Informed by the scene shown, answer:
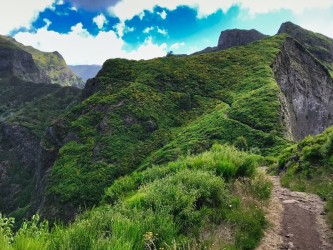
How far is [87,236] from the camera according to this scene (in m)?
7.83

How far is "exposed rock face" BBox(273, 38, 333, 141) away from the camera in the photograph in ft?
333

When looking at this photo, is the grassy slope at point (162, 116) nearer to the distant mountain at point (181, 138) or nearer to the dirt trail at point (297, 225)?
the distant mountain at point (181, 138)

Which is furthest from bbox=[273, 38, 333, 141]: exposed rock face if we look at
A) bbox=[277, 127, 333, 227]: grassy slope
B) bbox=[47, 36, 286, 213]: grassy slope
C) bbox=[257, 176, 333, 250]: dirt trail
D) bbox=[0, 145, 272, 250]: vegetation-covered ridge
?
bbox=[0, 145, 272, 250]: vegetation-covered ridge

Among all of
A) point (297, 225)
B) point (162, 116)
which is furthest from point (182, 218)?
point (162, 116)

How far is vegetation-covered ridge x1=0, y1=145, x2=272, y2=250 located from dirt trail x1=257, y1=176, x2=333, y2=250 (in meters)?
0.50

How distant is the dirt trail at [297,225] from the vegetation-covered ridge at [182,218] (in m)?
0.50

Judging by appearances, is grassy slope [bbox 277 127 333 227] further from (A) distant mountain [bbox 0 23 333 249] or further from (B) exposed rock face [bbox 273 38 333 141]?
(B) exposed rock face [bbox 273 38 333 141]

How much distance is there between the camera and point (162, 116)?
9275cm

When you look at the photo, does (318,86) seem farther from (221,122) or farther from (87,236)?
(87,236)

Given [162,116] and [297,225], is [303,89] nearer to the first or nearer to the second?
[162,116]

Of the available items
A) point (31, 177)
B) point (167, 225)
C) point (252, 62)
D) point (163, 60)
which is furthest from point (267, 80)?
point (31, 177)

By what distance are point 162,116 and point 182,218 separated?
8196 cm

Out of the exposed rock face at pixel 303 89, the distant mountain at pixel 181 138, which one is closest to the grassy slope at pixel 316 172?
the distant mountain at pixel 181 138

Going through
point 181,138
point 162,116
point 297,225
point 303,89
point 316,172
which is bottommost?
point 181,138
